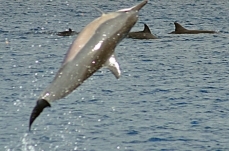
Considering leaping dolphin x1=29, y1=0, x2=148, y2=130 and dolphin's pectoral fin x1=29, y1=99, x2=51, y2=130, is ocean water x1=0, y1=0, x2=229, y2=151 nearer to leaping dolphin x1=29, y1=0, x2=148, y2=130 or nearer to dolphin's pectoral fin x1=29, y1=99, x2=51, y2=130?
leaping dolphin x1=29, y1=0, x2=148, y2=130

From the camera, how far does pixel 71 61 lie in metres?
7.94

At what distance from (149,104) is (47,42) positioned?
12.9 meters

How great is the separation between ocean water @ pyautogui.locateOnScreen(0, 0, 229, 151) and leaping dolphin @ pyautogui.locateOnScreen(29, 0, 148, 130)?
6287 millimetres

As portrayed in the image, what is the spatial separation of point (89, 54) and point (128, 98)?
438 inches

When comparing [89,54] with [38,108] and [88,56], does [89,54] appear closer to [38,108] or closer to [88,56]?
[88,56]

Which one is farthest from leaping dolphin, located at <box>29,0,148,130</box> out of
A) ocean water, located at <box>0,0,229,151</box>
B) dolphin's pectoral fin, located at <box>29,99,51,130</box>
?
ocean water, located at <box>0,0,229,151</box>

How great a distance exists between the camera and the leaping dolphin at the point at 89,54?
7754 mm

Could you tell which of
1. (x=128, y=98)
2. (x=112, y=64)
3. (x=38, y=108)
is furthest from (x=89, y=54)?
(x=128, y=98)

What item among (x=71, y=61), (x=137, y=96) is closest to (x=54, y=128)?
(x=137, y=96)

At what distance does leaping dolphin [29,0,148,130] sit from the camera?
25.4 feet

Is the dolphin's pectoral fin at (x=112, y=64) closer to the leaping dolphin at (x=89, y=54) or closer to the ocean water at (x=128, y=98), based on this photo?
the leaping dolphin at (x=89, y=54)

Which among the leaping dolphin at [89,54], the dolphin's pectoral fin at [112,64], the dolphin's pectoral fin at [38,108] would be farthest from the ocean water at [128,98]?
the dolphin's pectoral fin at [38,108]

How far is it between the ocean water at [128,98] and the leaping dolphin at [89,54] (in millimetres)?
6287

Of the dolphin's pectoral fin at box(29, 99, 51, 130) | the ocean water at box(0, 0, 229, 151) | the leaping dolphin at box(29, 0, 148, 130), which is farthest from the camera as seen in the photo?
the ocean water at box(0, 0, 229, 151)
